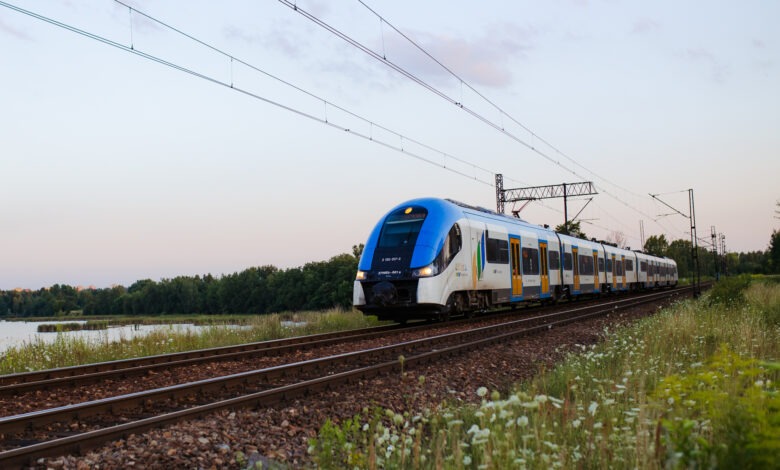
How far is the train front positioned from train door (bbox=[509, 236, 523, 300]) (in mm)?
4906

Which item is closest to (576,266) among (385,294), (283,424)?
(385,294)

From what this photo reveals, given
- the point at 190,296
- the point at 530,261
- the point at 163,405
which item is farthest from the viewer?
the point at 190,296

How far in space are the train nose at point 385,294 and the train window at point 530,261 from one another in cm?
843

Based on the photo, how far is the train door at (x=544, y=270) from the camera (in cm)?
2594

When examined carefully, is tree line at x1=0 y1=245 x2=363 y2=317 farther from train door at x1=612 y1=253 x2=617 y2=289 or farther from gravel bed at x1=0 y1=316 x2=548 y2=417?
gravel bed at x1=0 y1=316 x2=548 y2=417

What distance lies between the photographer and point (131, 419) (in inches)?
267

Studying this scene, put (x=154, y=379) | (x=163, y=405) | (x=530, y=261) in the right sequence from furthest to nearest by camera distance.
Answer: (x=530, y=261)
(x=154, y=379)
(x=163, y=405)

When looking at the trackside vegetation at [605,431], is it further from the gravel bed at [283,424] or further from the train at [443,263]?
the train at [443,263]

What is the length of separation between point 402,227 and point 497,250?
175 inches

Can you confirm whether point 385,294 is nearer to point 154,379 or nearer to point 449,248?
point 449,248

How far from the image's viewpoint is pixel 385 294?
1697 centimetres

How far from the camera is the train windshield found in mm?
17606

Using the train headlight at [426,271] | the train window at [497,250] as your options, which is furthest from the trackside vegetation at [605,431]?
the train window at [497,250]

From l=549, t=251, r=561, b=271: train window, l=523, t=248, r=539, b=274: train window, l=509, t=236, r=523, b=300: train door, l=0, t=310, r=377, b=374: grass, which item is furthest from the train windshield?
l=549, t=251, r=561, b=271: train window
